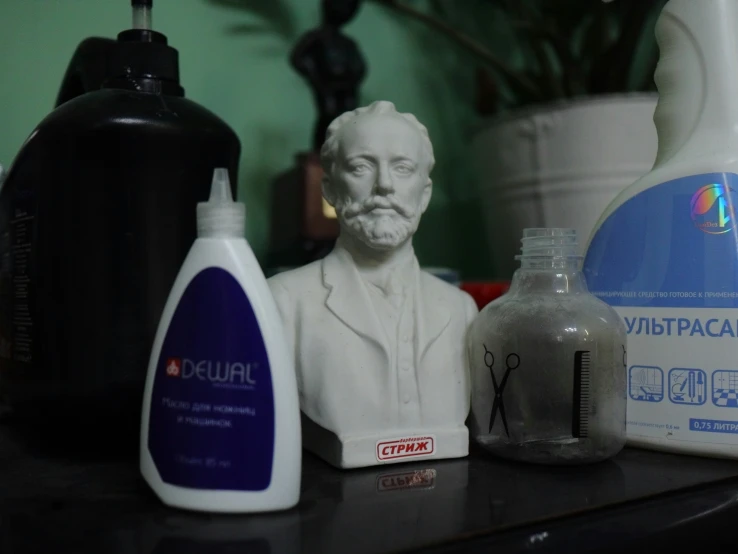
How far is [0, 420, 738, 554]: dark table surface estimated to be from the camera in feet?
1.23

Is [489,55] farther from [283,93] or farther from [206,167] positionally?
[206,167]

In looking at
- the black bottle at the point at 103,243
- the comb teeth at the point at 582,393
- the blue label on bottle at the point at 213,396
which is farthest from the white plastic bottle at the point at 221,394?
the comb teeth at the point at 582,393

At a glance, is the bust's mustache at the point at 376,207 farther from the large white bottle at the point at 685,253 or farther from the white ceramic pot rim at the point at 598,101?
the white ceramic pot rim at the point at 598,101

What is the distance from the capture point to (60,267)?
541 millimetres

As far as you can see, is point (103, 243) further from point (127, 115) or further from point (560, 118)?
point (560, 118)

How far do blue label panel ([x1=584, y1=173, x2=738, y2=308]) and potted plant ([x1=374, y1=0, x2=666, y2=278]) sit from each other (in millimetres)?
225

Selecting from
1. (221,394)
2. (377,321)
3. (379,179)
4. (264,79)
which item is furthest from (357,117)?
(264,79)

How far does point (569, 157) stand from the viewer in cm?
83

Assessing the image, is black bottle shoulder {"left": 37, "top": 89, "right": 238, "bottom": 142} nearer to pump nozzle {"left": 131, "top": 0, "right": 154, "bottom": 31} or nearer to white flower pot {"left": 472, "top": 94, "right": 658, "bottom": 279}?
pump nozzle {"left": 131, "top": 0, "right": 154, "bottom": 31}

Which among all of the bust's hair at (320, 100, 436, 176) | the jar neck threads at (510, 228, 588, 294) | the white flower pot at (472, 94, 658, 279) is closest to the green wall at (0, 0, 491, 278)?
the white flower pot at (472, 94, 658, 279)

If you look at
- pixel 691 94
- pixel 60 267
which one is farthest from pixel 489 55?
pixel 60 267

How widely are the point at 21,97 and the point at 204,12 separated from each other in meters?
0.26

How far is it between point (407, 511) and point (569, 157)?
54 cm

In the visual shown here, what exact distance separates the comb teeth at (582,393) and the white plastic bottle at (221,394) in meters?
0.22
